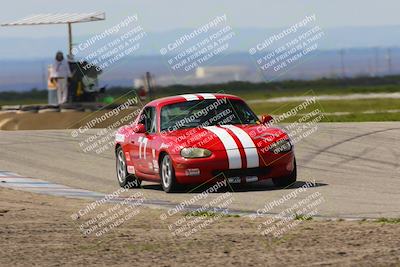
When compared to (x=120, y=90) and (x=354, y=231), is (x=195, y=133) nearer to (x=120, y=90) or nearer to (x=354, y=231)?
(x=354, y=231)

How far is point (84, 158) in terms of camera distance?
Result: 19.7 meters

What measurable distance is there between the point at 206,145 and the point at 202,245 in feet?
15.8

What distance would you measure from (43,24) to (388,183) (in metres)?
21.2

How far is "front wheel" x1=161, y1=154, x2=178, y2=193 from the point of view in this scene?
13992 mm

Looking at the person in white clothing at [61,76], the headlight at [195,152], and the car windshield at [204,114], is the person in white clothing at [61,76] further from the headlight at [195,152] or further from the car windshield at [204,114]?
the headlight at [195,152]

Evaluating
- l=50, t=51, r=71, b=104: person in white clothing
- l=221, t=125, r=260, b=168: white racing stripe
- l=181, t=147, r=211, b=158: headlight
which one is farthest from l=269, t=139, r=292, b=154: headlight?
l=50, t=51, r=71, b=104: person in white clothing

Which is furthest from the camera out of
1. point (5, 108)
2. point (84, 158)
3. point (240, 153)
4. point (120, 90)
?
point (120, 90)

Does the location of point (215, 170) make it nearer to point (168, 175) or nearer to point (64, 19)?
point (168, 175)

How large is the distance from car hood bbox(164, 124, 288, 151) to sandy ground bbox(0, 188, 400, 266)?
291 cm

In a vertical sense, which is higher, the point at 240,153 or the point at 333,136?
the point at 240,153

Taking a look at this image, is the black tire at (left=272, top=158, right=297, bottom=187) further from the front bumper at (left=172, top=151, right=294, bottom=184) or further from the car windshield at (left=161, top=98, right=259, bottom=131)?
the car windshield at (left=161, top=98, right=259, bottom=131)

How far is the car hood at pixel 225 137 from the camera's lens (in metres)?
13.8

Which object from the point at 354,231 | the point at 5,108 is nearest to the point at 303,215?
the point at 354,231

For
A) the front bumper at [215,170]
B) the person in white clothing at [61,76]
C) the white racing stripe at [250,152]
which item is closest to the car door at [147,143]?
the front bumper at [215,170]
